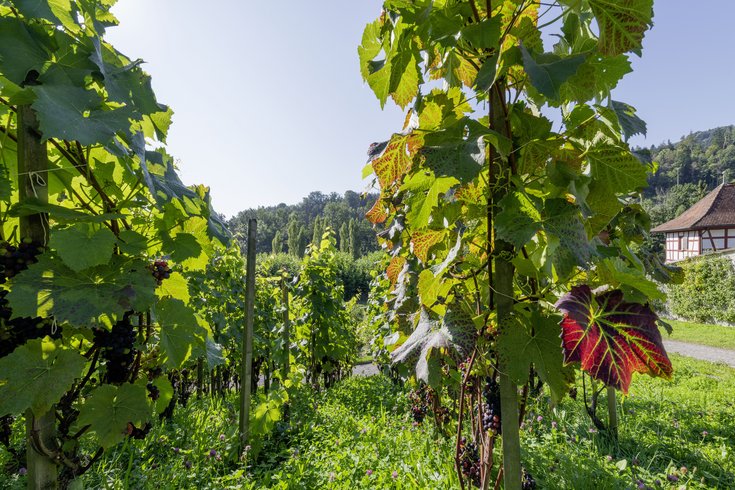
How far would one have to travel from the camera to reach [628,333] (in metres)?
0.98

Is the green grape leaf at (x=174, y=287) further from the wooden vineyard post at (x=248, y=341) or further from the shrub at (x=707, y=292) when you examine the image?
the shrub at (x=707, y=292)

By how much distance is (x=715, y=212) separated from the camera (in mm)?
24172

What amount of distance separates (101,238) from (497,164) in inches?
42.1

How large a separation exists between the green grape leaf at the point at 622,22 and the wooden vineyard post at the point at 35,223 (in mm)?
1443

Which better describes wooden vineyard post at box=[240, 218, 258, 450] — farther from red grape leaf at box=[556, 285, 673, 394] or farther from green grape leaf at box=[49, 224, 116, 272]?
red grape leaf at box=[556, 285, 673, 394]

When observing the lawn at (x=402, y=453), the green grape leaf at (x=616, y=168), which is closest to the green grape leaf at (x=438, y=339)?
the green grape leaf at (x=616, y=168)

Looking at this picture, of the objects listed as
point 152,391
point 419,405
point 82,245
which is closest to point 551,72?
point 82,245

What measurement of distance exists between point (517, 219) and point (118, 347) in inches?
44.6

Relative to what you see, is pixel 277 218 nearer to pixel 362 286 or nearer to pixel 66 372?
pixel 362 286

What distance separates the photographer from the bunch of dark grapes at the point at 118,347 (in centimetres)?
109

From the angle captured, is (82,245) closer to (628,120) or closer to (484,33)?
(484,33)

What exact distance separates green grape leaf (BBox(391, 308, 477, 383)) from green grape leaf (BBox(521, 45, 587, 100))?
30.6 inches

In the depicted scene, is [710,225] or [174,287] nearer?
[174,287]

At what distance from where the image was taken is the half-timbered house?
23.3 meters
